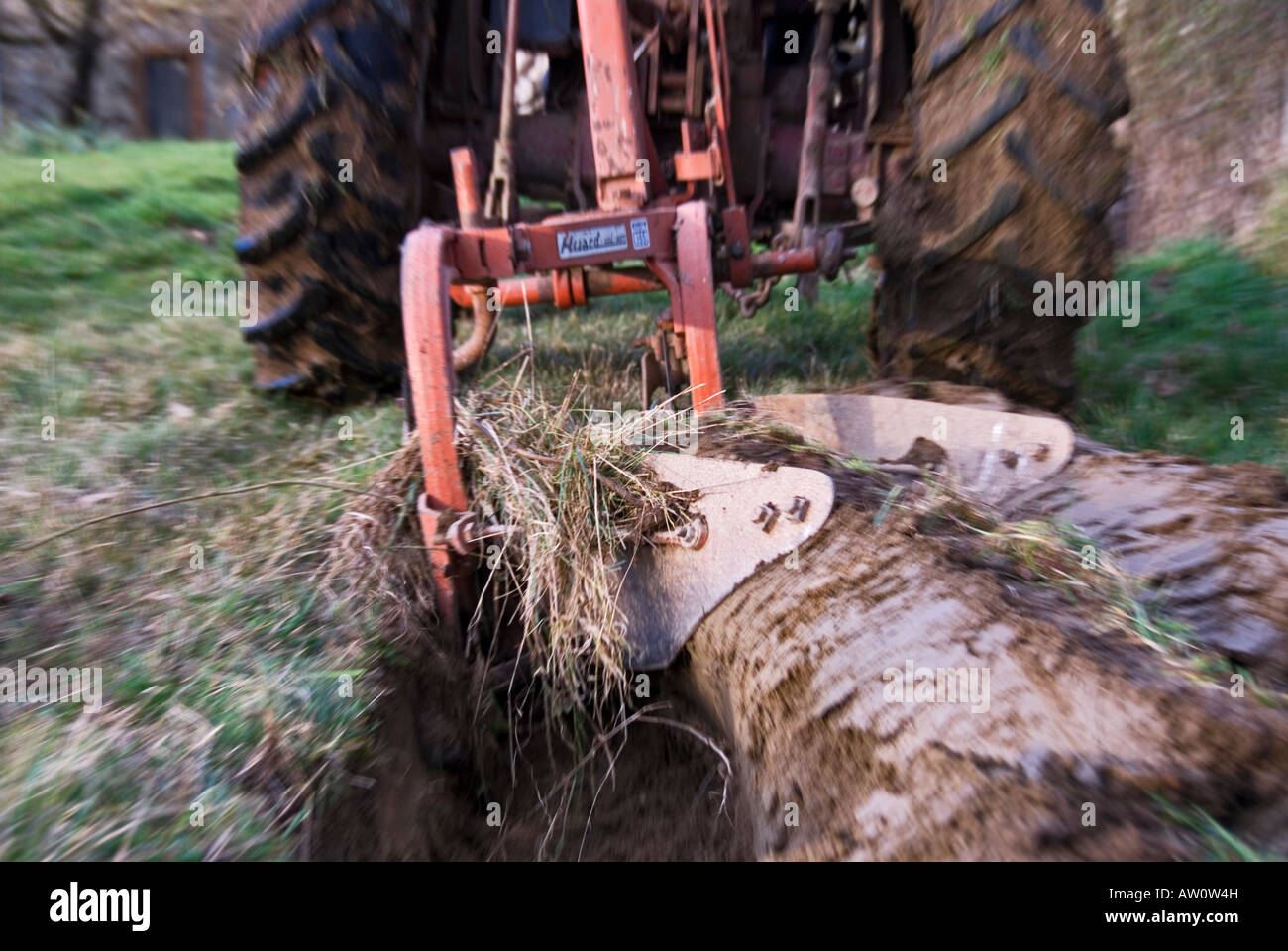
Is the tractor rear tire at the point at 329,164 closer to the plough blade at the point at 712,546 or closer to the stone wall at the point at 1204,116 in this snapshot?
the plough blade at the point at 712,546

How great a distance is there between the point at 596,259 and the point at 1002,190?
44.7 inches

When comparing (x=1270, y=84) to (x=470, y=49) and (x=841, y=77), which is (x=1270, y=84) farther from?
(x=470, y=49)

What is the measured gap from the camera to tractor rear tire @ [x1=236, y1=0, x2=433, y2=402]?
2520 mm

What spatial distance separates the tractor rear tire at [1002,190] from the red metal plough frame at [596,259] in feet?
1.38

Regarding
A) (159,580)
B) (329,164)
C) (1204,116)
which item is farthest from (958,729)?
(1204,116)

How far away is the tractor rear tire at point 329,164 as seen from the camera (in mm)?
2520

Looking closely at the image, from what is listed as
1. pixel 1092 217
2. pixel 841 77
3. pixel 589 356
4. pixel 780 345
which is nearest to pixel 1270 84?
pixel 841 77

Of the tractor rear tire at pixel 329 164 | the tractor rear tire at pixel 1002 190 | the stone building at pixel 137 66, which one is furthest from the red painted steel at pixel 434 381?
the stone building at pixel 137 66

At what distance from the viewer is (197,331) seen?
3549 millimetres

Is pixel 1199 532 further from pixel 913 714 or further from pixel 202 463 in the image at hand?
pixel 202 463
